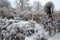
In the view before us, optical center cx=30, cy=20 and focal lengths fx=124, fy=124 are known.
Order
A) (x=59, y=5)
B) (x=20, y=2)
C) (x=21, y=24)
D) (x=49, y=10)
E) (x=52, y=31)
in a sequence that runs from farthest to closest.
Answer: (x=20, y=2)
(x=59, y=5)
(x=49, y=10)
(x=52, y=31)
(x=21, y=24)

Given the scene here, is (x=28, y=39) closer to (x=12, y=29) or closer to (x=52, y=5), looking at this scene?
(x=12, y=29)

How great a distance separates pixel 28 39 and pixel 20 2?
875 cm

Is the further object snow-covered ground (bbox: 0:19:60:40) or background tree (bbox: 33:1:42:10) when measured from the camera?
background tree (bbox: 33:1:42:10)

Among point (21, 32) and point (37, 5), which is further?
point (37, 5)

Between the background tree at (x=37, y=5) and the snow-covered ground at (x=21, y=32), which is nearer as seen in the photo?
the snow-covered ground at (x=21, y=32)

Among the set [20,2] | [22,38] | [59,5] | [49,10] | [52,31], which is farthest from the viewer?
[20,2]

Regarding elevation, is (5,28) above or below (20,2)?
below

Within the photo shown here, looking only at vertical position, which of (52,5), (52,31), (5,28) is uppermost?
(52,5)

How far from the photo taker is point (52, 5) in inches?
308

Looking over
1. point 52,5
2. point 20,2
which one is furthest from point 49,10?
point 20,2

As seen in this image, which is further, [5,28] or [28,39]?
[5,28]

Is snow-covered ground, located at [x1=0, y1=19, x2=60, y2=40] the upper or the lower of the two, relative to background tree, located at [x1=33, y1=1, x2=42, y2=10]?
lower

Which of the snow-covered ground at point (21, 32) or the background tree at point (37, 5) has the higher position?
the background tree at point (37, 5)

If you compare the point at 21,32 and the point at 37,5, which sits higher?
the point at 37,5
